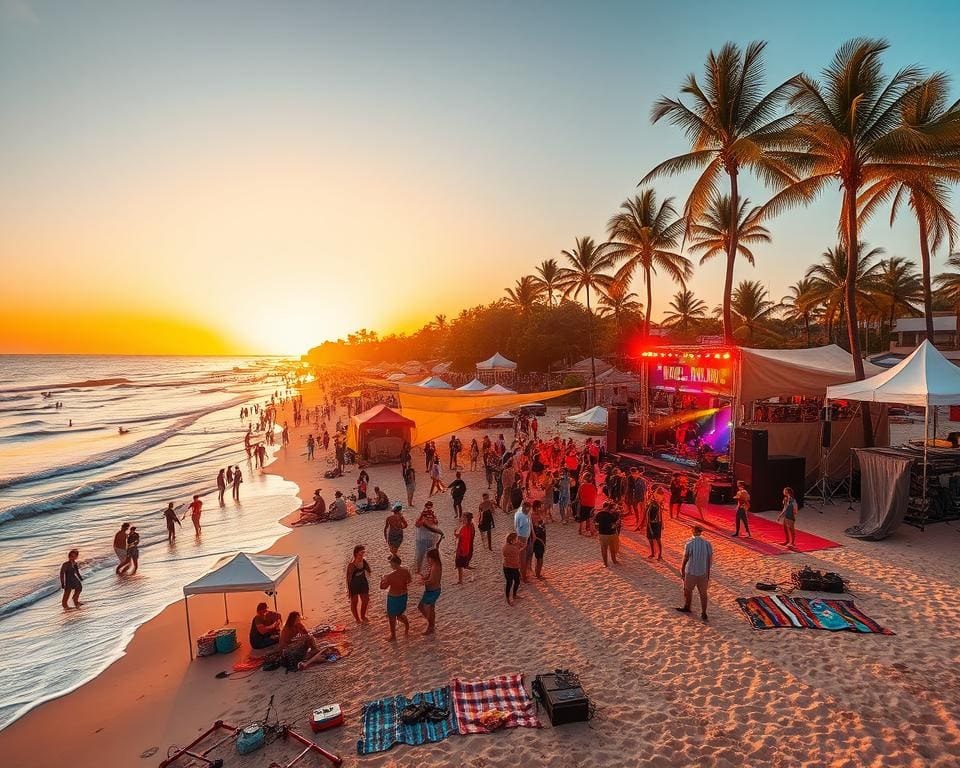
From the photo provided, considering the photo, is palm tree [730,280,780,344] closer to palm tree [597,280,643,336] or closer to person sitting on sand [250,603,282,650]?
palm tree [597,280,643,336]

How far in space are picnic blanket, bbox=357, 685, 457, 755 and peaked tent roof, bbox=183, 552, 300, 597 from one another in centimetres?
255

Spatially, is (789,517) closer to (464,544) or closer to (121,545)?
(464,544)

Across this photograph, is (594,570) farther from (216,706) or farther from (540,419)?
(540,419)

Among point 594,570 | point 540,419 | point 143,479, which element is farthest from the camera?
point 540,419

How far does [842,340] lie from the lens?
46.7 metres

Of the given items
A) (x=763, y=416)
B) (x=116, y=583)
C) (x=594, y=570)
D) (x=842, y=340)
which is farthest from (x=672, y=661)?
(x=842, y=340)

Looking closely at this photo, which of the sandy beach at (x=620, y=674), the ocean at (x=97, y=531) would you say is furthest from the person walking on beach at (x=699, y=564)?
the ocean at (x=97, y=531)

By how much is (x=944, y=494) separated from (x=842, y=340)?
43.5m

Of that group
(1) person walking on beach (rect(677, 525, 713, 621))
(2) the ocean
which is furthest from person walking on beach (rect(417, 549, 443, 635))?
(2) the ocean

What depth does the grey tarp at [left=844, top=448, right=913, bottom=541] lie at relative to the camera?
32.9 feet

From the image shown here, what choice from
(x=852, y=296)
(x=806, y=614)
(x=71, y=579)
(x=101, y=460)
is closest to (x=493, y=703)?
(x=806, y=614)

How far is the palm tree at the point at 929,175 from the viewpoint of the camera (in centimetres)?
1291

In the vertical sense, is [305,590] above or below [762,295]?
below

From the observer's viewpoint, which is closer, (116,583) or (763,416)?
(116,583)
